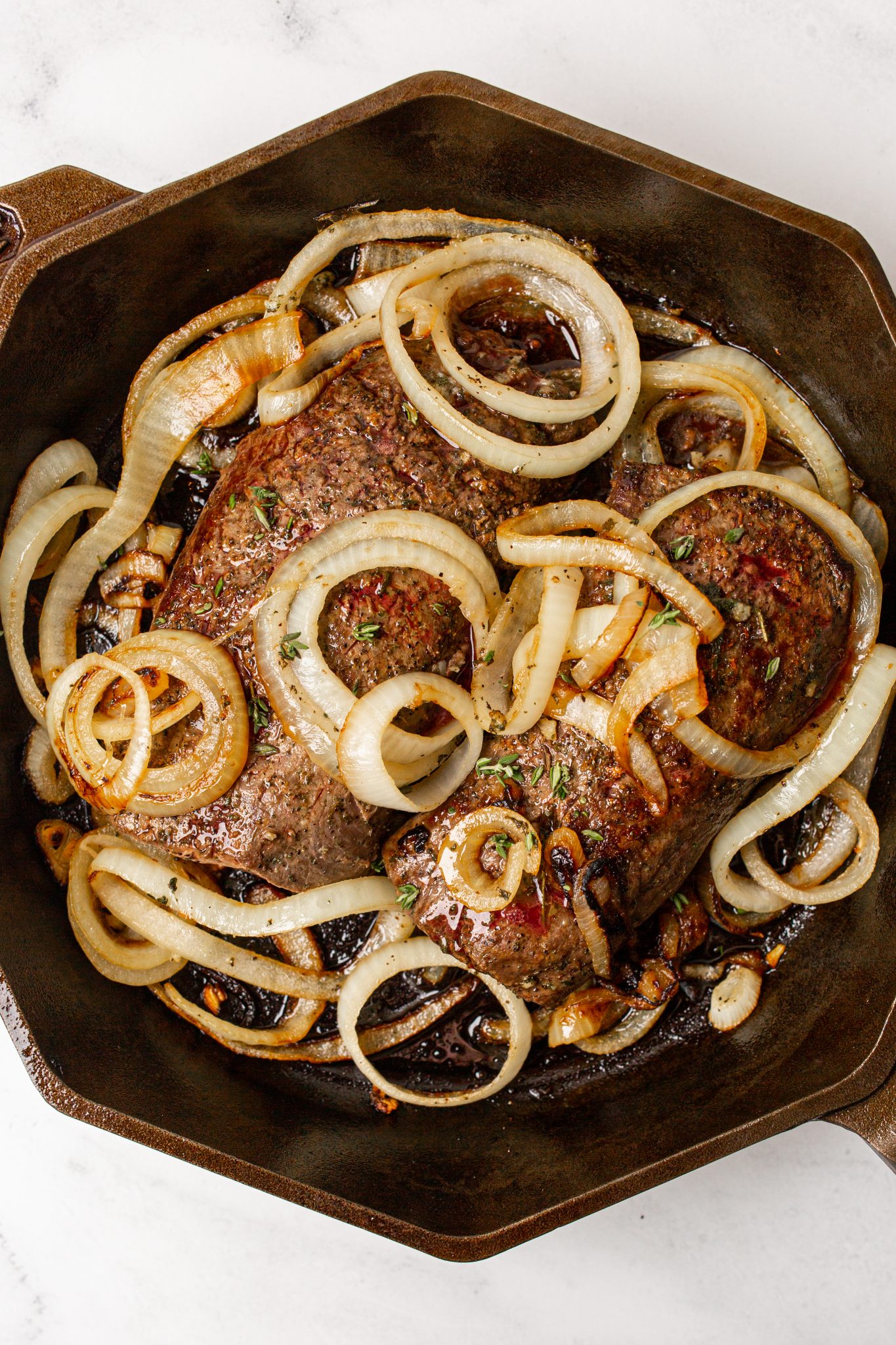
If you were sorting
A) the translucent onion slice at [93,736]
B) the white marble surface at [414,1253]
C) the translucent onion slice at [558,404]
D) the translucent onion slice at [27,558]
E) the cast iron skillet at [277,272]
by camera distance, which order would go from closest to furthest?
the translucent onion slice at [93,736] → the translucent onion slice at [558,404] → the cast iron skillet at [277,272] → the translucent onion slice at [27,558] → the white marble surface at [414,1253]

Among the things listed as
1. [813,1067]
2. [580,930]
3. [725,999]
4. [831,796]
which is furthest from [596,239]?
[813,1067]

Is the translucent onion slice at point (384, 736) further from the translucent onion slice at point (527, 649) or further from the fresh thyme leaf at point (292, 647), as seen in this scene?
the fresh thyme leaf at point (292, 647)

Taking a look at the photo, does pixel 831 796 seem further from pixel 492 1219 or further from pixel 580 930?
pixel 492 1219

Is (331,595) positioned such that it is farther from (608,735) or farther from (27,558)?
(27,558)

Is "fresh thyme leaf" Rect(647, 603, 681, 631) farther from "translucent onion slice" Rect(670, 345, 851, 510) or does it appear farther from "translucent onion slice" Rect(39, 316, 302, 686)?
"translucent onion slice" Rect(39, 316, 302, 686)

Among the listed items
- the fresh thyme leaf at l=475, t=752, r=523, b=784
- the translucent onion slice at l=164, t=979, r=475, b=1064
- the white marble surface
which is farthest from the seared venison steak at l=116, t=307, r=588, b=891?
the white marble surface

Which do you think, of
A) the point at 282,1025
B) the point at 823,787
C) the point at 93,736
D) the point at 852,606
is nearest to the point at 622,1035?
the point at 823,787

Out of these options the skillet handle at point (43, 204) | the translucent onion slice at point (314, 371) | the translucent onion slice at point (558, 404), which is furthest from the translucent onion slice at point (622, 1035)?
the skillet handle at point (43, 204)
